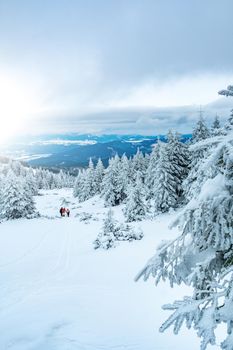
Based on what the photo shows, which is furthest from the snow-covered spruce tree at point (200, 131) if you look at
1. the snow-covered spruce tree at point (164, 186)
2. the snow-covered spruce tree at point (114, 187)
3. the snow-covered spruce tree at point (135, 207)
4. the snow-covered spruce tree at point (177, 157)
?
the snow-covered spruce tree at point (114, 187)

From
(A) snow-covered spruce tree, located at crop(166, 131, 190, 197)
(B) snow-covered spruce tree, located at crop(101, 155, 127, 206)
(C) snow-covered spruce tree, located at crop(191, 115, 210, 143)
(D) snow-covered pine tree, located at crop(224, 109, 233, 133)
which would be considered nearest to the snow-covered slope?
(D) snow-covered pine tree, located at crop(224, 109, 233, 133)

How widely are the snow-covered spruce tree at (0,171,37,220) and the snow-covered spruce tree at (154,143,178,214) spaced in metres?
14.7

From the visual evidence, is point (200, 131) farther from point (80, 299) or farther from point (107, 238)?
point (80, 299)

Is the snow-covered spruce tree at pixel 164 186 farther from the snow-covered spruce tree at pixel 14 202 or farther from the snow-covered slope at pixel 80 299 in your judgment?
the snow-covered spruce tree at pixel 14 202

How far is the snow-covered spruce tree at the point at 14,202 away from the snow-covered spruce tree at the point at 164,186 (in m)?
14.7

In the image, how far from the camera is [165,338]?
9.48 meters

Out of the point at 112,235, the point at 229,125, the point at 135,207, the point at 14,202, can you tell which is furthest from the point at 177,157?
the point at 229,125

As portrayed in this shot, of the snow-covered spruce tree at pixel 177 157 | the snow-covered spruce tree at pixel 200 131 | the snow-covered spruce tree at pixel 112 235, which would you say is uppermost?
the snow-covered spruce tree at pixel 200 131

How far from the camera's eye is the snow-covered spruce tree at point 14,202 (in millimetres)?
34969

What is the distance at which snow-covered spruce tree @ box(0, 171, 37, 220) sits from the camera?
34969mm

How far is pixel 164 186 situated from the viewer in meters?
35.1

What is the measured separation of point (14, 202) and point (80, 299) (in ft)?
81.7

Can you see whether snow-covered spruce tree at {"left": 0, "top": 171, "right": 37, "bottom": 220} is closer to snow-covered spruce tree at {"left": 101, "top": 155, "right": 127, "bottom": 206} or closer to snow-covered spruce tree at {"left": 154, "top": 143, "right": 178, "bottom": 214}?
snow-covered spruce tree at {"left": 154, "top": 143, "right": 178, "bottom": 214}

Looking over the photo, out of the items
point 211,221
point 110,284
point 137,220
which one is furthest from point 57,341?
point 137,220
